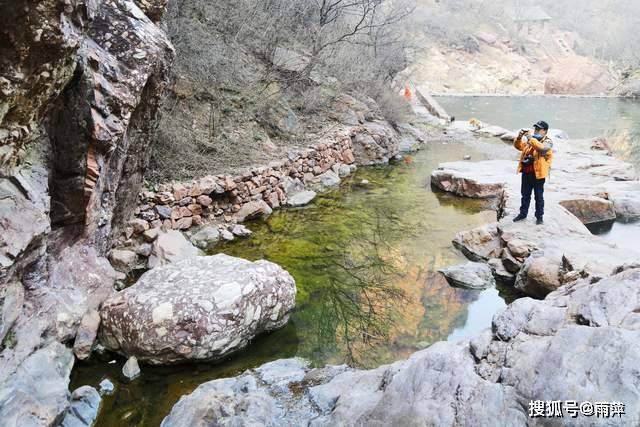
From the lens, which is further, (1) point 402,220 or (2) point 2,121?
(1) point 402,220

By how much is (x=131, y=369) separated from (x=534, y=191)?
18.5ft

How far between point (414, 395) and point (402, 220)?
215 inches

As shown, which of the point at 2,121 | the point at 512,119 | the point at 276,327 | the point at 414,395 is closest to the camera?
the point at 414,395

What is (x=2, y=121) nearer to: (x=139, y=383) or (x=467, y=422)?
(x=139, y=383)

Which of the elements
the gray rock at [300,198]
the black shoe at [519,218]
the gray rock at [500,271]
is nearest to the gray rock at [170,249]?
the gray rock at [300,198]

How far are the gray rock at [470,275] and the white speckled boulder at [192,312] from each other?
241 cm

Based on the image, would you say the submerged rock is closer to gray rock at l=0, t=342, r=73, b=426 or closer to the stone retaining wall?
gray rock at l=0, t=342, r=73, b=426

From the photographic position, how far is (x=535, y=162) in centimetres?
633

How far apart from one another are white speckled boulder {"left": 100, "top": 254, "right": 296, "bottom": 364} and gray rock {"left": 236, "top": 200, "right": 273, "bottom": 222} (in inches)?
116

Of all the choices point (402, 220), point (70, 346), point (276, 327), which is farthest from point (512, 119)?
point (70, 346)

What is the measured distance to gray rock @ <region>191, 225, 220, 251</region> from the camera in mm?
6559

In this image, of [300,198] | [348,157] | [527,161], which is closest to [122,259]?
[300,198]

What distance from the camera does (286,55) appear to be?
11266 mm

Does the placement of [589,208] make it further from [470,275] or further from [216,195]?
[216,195]
